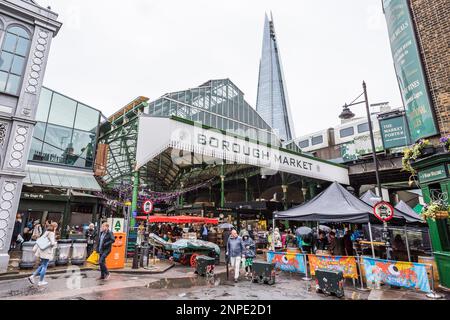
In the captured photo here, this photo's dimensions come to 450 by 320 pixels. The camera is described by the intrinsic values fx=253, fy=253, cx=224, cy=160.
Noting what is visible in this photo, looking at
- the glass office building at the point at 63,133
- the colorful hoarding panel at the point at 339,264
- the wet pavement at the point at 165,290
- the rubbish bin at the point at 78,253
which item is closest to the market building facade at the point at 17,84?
the rubbish bin at the point at 78,253

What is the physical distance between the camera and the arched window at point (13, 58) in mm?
10523

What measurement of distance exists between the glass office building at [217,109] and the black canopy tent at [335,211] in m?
12.9

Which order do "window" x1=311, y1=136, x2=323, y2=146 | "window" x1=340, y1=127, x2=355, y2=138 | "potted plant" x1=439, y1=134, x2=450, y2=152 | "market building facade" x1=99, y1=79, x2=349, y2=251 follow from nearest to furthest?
"potted plant" x1=439, y1=134, x2=450, y2=152 → "market building facade" x1=99, y1=79, x2=349, y2=251 → "window" x1=340, y1=127, x2=355, y2=138 → "window" x1=311, y1=136, x2=323, y2=146

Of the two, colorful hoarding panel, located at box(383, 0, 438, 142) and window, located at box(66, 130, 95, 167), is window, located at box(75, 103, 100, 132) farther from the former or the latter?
colorful hoarding panel, located at box(383, 0, 438, 142)

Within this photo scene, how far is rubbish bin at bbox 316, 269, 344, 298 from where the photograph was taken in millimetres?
7066

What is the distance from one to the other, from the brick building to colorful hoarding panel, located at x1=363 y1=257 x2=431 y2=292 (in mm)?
4682

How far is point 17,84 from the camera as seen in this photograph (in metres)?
10.7

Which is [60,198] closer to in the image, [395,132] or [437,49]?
[437,49]

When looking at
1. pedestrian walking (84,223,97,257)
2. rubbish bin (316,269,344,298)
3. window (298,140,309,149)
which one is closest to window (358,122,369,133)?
window (298,140,309,149)

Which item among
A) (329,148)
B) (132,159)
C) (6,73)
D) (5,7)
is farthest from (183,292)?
(329,148)

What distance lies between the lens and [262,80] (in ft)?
484

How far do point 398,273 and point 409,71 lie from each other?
294 inches

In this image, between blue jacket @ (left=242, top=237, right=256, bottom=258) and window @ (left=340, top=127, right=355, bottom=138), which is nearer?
blue jacket @ (left=242, top=237, right=256, bottom=258)
